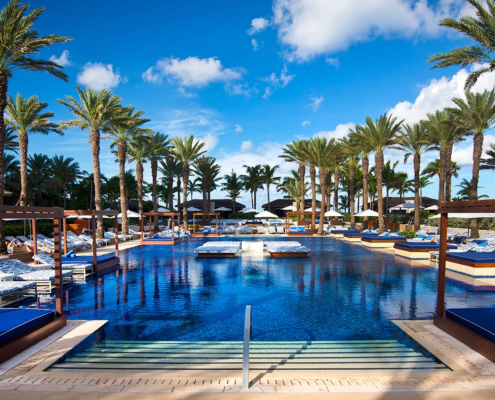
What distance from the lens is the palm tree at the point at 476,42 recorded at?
13.1 meters

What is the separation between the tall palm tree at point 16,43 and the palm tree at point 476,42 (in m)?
16.5

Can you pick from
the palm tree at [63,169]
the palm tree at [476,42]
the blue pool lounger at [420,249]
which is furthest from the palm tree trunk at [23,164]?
the palm tree at [476,42]

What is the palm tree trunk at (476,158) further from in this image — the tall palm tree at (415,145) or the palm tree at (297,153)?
the palm tree at (297,153)

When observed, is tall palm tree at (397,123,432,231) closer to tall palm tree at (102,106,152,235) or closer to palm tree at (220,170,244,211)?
tall palm tree at (102,106,152,235)

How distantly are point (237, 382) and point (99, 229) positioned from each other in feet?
64.1

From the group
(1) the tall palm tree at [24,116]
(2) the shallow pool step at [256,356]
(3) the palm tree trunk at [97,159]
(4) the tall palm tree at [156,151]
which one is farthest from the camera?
(4) the tall palm tree at [156,151]

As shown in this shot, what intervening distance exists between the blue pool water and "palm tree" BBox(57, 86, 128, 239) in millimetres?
10560

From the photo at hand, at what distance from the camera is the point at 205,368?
4602mm

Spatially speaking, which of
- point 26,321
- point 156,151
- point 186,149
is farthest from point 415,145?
point 26,321

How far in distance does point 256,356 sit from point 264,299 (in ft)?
11.1

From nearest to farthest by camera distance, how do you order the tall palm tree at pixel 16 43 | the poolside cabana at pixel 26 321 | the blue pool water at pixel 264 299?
the poolside cabana at pixel 26 321, the blue pool water at pixel 264 299, the tall palm tree at pixel 16 43

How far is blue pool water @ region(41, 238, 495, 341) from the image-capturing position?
625 centimetres

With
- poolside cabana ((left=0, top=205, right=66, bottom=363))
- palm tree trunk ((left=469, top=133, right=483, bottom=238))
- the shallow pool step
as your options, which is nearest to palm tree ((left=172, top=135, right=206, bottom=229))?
palm tree trunk ((left=469, top=133, right=483, bottom=238))

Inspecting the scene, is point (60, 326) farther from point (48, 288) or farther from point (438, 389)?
point (438, 389)
